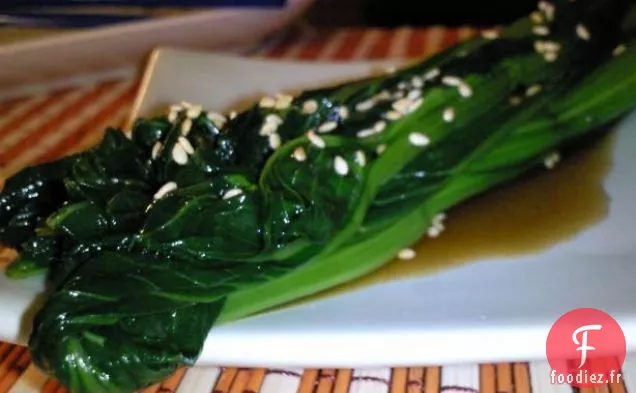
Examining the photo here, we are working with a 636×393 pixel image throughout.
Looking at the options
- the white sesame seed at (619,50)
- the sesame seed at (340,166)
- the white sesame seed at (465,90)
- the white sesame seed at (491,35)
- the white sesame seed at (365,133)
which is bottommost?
the sesame seed at (340,166)

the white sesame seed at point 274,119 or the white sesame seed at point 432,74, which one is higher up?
the white sesame seed at point 432,74

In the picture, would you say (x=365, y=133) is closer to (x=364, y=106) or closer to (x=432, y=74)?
(x=364, y=106)

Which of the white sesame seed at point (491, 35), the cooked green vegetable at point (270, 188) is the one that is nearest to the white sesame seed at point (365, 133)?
the cooked green vegetable at point (270, 188)

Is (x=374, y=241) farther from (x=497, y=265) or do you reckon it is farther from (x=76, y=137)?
(x=76, y=137)

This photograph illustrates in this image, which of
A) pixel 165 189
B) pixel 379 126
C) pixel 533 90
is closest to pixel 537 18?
pixel 533 90

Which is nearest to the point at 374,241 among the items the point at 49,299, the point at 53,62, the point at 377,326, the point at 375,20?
the point at 377,326

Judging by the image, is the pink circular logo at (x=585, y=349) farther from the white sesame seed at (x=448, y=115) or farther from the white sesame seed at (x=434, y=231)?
the white sesame seed at (x=448, y=115)

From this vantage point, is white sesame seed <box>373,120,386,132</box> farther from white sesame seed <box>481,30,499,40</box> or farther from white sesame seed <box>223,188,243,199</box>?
white sesame seed <box>481,30,499,40</box>

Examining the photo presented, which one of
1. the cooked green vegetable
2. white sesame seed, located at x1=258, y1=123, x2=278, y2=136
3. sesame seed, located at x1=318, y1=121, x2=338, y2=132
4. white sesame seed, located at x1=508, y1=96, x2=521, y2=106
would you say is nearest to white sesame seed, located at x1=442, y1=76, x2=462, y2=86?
the cooked green vegetable
